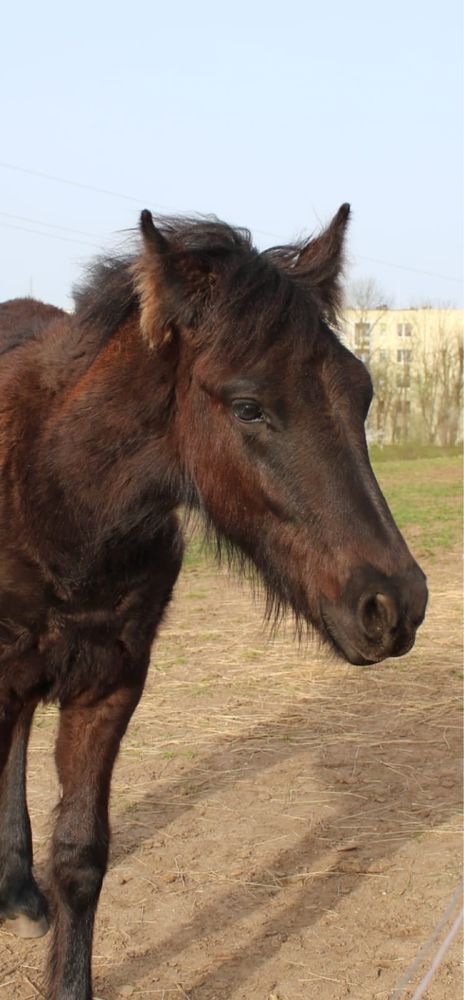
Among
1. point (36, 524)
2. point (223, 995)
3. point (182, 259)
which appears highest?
point (182, 259)

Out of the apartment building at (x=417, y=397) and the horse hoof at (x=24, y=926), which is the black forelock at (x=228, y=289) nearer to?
the horse hoof at (x=24, y=926)

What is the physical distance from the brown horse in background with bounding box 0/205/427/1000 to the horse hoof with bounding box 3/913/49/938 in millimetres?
728

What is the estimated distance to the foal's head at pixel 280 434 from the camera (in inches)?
112

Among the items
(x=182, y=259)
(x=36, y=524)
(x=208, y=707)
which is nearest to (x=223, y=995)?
(x=36, y=524)

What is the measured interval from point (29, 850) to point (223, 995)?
48.7 inches

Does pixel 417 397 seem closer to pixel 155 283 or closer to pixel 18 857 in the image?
pixel 18 857

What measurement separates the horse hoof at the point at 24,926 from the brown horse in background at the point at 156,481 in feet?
2.39

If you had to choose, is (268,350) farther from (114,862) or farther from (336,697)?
(336,697)

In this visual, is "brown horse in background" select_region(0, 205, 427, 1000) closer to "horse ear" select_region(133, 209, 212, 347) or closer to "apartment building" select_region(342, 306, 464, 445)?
"horse ear" select_region(133, 209, 212, 347)

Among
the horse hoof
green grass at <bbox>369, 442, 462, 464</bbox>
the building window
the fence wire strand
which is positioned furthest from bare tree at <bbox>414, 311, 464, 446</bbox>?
the fence wire strand

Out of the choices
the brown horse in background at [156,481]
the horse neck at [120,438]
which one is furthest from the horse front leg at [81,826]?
the horse neck at [120,438]

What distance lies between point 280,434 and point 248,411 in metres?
0.12

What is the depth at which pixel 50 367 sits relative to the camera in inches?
142

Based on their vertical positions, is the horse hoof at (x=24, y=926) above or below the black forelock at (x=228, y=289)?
below
